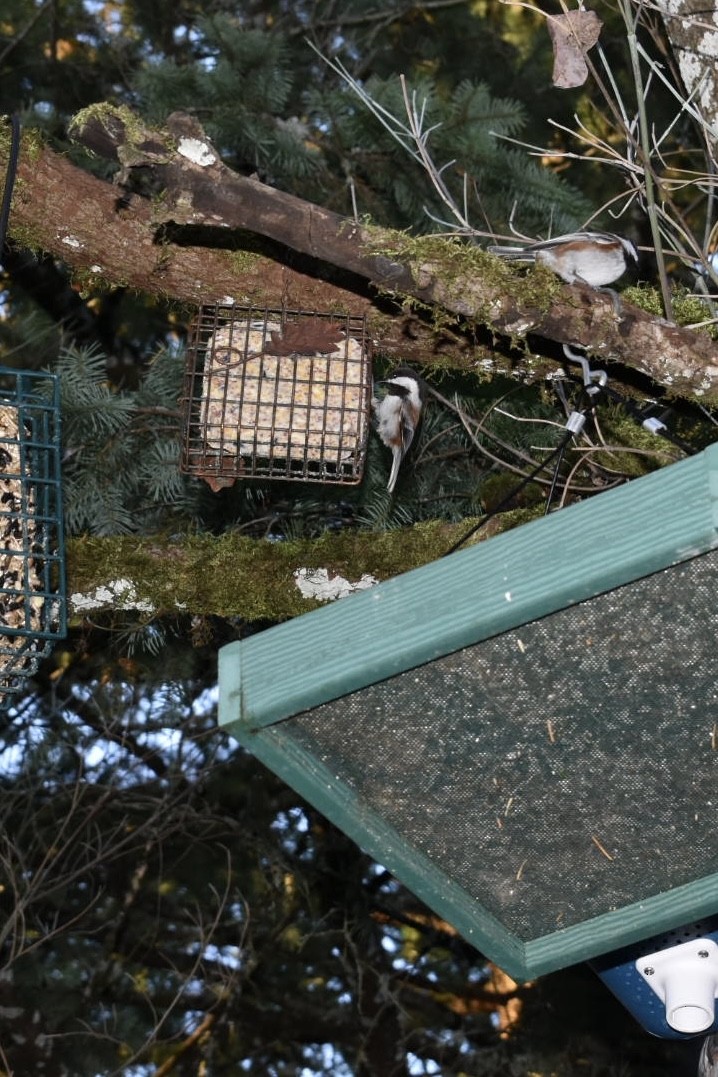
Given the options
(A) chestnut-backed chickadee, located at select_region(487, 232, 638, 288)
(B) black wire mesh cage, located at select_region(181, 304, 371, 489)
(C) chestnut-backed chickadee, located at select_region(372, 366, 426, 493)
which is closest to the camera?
(A) chestnut-backed chickadee, located at select_region(487, 232, 638, 288)

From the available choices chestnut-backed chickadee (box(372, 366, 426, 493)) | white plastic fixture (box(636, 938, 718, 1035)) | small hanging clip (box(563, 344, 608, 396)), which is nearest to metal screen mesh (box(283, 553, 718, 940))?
white plastic fixture (box(636, 938, 718, 1035))

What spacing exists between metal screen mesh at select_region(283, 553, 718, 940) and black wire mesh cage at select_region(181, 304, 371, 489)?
121 cm

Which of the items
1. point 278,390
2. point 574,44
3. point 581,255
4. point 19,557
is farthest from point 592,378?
point 19,557

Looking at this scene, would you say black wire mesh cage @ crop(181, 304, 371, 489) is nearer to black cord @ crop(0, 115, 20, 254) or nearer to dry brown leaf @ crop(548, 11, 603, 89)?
black cord @ crop(0, 115, 20, 254)

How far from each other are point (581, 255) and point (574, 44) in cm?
39

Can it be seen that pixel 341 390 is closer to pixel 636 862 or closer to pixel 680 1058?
pixel 636 862

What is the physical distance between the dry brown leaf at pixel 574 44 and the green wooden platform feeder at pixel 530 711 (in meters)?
1.14

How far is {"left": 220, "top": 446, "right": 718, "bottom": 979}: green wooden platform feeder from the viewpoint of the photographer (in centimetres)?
120

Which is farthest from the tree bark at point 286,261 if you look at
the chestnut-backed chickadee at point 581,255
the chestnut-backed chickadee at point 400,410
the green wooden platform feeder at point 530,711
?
the green wooden platform feeder at point 530,711

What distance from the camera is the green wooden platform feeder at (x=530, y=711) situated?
1.20 metres

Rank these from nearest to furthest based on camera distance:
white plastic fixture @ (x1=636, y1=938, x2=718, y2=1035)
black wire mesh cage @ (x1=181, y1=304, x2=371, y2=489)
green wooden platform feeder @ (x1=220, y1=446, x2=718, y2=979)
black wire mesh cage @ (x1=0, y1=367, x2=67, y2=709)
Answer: green wooden platform feeder @ (x1=220, y1=446, x2=718, y2=979) < white plastic fixture @ (x1=636, y1=938, x2=718, y2=1035) < black wire mesh cage @ (x1=0, y1=367, x2=67, y2=709) < black wire mesh cage @ (x1=181, y1=304, x2=371, y2=489)

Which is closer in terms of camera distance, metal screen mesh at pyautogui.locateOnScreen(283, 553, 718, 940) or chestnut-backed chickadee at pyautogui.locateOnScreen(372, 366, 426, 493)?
metal screen mesh at pyautogui.locateOnScreen(283, 553, 718, 940)

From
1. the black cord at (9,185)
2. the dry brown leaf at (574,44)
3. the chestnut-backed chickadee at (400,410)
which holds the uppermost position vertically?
the dry brown leaf at (574,44)

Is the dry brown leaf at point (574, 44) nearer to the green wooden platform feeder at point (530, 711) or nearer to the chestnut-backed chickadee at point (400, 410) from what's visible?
the chestnut-backed chickadee at point (400, 410)
